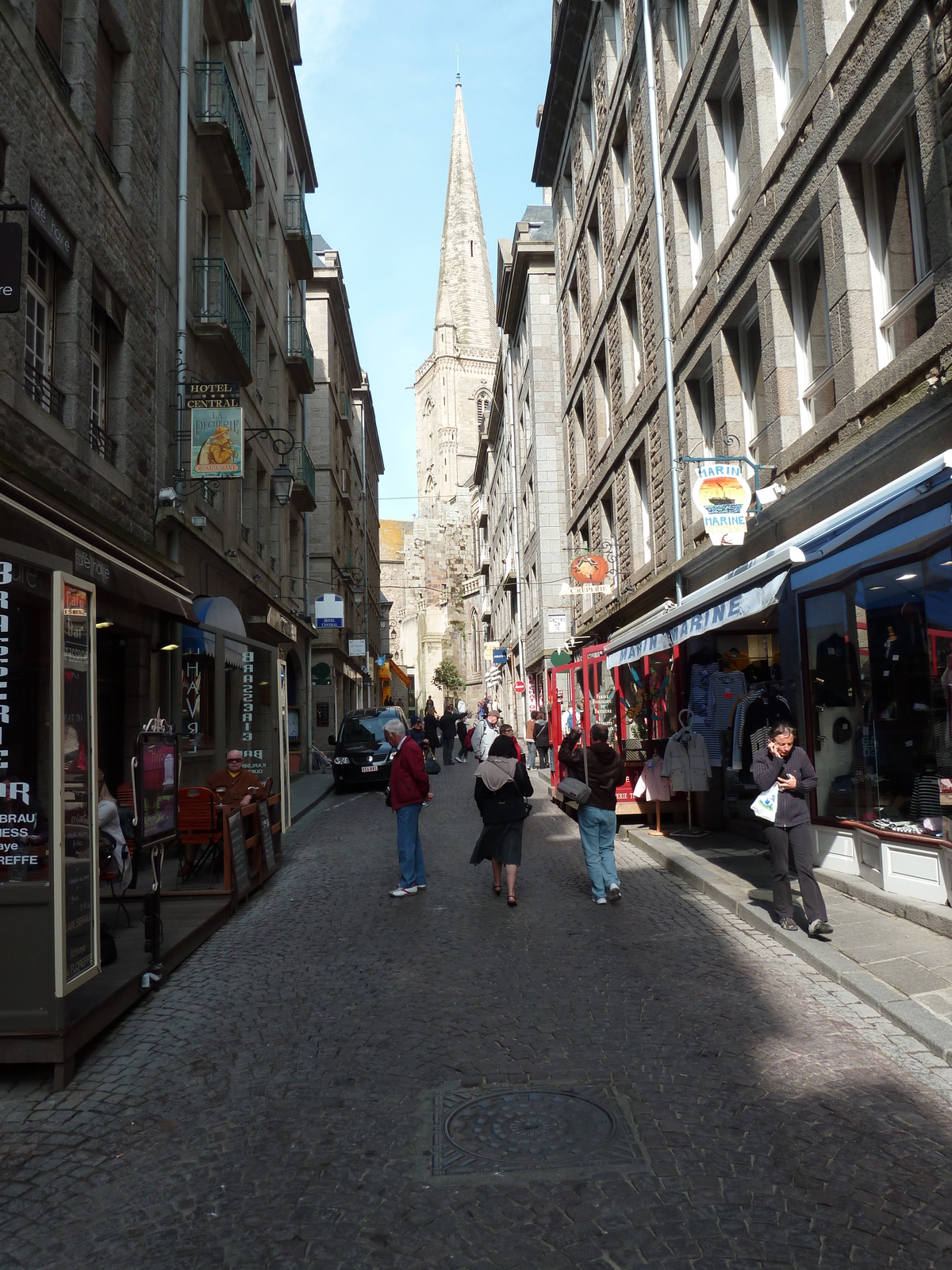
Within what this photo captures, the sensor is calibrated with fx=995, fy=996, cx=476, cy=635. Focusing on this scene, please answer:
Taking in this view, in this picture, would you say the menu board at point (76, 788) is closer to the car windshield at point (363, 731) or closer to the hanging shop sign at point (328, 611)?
the car windshield at point (363, 731)

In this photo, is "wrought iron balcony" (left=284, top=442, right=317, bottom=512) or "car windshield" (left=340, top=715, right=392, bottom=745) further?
"wrought iron balcony" (left=284, top=442, right=317, bottom=512)

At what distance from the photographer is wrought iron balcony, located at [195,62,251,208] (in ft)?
55.4

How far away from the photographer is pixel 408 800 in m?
9.73

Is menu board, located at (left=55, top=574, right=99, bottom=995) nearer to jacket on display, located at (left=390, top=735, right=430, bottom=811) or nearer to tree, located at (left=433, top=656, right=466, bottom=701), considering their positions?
jacket on display, located at (left=390, top=735, right=430, bottom=811)

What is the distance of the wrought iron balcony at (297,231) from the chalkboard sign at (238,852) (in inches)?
853

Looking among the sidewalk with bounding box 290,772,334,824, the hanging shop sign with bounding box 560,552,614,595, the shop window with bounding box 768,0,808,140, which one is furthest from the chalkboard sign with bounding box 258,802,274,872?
the hanging shop sign with bounding box 560,552,614,595

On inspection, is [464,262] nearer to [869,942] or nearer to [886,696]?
[886,696]

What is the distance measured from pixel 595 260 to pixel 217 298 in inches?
447

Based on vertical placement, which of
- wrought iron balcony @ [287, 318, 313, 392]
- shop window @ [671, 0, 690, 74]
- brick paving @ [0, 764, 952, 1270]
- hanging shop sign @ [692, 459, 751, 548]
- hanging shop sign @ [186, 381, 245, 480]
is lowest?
brick paving @ [0, 764, 952, 1270]

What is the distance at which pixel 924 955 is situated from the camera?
652cm

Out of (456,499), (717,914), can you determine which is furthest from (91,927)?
(456,499)

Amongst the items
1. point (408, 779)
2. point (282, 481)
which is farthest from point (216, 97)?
point (408, 779)

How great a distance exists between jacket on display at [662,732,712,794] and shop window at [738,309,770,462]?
384 centimetres

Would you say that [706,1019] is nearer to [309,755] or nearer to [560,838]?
[560,838]
